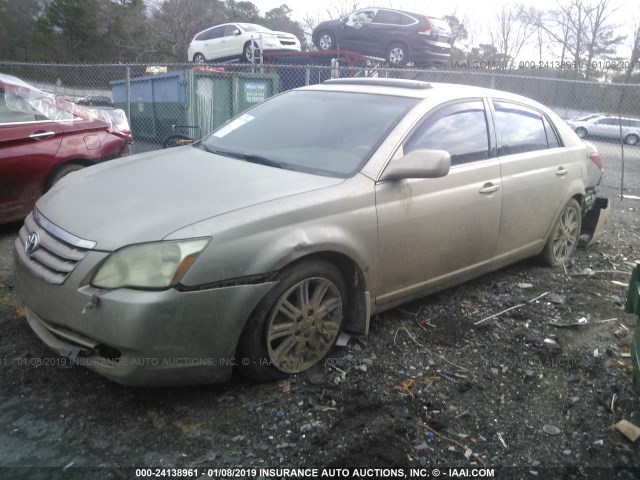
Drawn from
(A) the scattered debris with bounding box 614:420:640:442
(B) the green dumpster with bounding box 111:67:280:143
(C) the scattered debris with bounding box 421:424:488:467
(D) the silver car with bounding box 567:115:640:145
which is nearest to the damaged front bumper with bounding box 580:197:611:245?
(A) the scattered debris with bounding box 614:420:640:442

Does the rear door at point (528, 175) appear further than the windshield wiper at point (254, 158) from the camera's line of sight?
Yes

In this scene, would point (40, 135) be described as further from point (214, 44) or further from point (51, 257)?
point (214, 44)

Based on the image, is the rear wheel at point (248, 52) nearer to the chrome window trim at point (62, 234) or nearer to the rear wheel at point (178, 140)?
the rear wheel at point (178, 140)

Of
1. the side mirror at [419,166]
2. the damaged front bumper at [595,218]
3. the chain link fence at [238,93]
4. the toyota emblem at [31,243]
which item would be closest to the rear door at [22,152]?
the toyota emblem at [31,243]

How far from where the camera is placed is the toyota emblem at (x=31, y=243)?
2.85 metres

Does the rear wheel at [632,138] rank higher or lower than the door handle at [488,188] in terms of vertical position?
lower

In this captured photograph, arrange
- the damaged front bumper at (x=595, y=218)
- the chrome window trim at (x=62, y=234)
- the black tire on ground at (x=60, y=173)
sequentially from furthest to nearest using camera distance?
the damaged front bumper at (x=595, y=218)
the black tire on ground at (x=60, y=173)
the chrome window trim at (x=62, y=234)

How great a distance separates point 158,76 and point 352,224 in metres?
11.1

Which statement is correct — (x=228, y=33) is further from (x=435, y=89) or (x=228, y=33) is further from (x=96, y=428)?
(x=96, y=428)

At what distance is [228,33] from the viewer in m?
17.4

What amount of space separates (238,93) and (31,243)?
30.9 feet

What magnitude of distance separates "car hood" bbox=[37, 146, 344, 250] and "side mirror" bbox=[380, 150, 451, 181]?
0.36 metres

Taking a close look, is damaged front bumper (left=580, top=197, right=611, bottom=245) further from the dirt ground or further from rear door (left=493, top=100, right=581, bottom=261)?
the dirt ground

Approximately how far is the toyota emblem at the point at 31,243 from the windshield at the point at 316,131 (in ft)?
4.33
